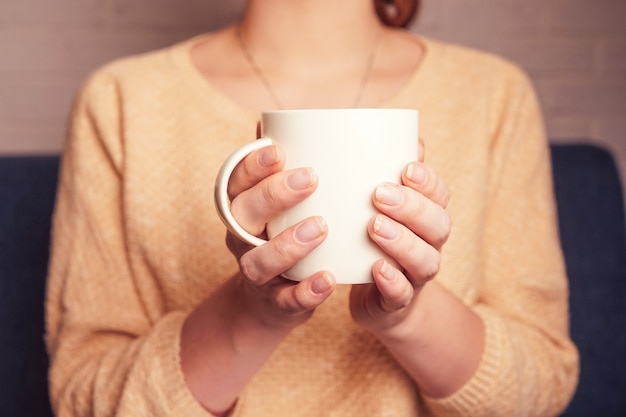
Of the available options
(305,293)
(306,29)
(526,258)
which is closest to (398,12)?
(306,29)

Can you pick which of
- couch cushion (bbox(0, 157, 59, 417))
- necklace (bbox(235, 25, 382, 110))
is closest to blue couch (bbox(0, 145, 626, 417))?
couch cushion (bbox(0, 157, 59, 417))

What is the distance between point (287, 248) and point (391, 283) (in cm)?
9

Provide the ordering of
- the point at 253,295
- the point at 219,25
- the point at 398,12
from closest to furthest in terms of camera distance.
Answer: the point at 253,295 → the point at 398,12 → the point at 219,25

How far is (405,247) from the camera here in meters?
0.54

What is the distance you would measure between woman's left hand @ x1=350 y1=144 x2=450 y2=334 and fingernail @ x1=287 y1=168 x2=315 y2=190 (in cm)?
5

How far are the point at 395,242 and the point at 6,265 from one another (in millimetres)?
810

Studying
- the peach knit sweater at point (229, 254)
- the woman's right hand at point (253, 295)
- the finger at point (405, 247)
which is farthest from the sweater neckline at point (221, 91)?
the finger at point (405, 247)

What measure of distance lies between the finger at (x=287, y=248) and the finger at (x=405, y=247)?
39mm

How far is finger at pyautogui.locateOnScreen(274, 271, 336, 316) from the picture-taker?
0.54 m

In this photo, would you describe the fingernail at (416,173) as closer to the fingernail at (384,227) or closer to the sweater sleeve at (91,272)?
the fingernail at (384,227)

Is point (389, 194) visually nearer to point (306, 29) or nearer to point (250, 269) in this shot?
point (250, 269)

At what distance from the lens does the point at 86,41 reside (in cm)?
144

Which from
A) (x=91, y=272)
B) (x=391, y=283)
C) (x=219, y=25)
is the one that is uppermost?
(x=391, y=283)

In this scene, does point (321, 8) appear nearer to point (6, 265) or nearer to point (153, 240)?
point (153, 240)
